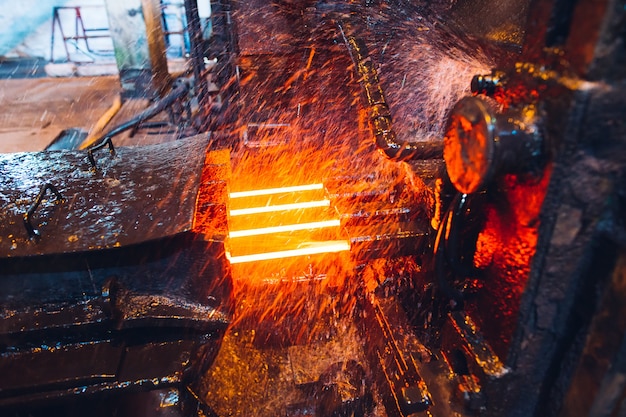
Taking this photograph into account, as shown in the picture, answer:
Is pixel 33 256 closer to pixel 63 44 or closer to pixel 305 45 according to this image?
pixel 305 45

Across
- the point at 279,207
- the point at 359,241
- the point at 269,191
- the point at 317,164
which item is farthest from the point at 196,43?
the point at 359,241

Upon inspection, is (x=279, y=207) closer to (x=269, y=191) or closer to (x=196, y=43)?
(x=269, y=191)

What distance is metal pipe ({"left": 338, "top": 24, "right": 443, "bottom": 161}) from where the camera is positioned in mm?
2201

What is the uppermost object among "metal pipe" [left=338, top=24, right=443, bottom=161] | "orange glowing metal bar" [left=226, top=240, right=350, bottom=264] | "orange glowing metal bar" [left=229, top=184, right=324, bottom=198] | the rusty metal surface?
"metal pipe" [left=338, top=24, right=443, bottom=161]

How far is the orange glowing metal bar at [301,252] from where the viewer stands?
9.16 feet

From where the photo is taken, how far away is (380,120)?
119 inches

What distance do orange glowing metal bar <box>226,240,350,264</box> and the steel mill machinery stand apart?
0.05 ft

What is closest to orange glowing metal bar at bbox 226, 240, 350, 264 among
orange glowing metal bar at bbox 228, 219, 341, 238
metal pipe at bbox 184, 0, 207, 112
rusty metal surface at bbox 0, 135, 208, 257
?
orange glowing metal bar at bbox 228, 219, 341, 238

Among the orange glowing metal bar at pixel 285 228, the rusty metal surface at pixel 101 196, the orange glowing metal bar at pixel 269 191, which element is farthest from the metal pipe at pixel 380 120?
the rusty metal surface at pixel 101 196

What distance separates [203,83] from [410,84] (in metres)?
2.90

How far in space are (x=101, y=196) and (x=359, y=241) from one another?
5.39ft

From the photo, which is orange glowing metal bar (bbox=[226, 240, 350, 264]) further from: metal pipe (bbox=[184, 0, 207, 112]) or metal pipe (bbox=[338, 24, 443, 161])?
metal pipe (bbox=[184, 0, 207, 112])

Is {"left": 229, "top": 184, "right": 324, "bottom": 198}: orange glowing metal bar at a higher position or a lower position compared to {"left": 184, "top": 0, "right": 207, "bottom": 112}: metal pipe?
lower

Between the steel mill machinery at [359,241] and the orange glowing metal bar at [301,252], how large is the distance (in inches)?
0.6
